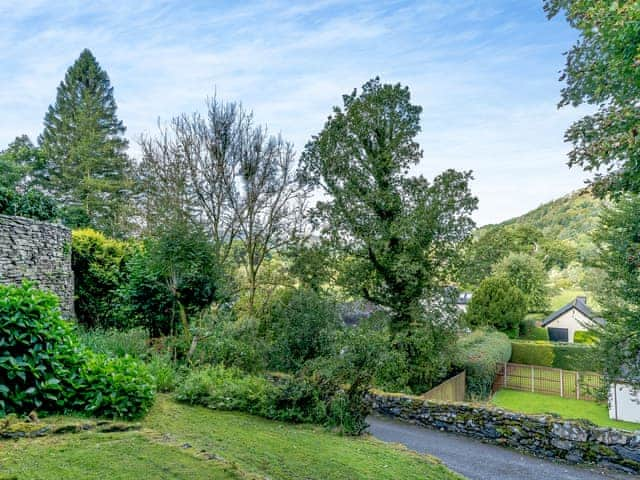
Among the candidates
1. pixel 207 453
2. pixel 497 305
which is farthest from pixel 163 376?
pixel 497 305

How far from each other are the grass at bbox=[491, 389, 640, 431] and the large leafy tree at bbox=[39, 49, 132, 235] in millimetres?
21307

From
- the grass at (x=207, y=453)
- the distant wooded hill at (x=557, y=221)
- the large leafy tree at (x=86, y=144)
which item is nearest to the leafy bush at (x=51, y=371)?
the grass at (x=207, y=453)

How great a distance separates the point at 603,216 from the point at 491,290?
10.2 metres

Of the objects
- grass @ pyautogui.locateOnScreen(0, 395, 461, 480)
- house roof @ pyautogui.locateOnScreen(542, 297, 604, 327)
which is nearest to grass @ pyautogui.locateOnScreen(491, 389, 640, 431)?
grass @ pyautogui.locateOnScreen(0, 395, 461, 480)

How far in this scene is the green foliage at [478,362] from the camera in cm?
1355

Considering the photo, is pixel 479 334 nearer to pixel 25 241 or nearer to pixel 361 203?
pixel 361 203

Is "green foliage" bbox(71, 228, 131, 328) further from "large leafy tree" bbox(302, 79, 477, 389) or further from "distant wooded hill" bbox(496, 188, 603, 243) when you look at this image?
"distant wooded hill" bbox(496, 188, 603, 243)

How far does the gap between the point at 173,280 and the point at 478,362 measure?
36.4 ft

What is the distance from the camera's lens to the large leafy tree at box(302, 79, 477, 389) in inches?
404

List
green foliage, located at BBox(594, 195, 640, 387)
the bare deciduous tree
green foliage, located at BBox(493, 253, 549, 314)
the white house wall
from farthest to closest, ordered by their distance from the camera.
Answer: green foliage, located at BBox(493, 253, 549, 314) < the white house wall < the bare deciduous tree < green foliage, located at BBox(594, 195, 640, 387)

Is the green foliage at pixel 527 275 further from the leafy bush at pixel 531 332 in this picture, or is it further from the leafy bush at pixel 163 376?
the leafy bush at pixel 163 376

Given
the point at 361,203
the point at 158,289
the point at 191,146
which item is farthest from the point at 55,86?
the point at 361,203

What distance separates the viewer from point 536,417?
6.27 metres

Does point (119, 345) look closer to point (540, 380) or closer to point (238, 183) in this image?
point (238, 183)
